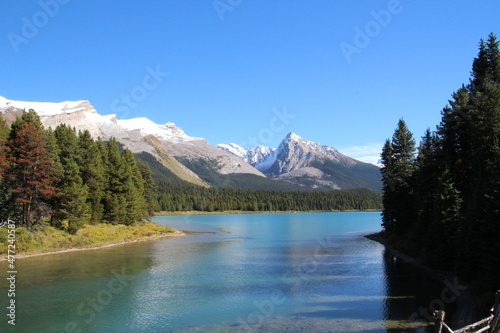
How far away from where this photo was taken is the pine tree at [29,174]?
56.7m

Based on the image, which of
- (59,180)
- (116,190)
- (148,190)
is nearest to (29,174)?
(59,180)

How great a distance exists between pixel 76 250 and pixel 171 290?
32731 millimetres

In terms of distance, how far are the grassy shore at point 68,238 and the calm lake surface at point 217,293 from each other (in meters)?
2.89

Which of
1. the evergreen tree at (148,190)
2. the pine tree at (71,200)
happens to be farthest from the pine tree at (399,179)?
the evergreen tree at (148,190)

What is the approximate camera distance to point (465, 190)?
46500mm

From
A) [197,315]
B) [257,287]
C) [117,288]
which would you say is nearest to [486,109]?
[257,287]

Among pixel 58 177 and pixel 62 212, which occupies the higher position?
pixel 58 177

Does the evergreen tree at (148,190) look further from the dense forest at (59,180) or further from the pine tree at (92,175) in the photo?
the pine tree at (92,175)

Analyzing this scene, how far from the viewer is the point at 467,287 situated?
107 feet

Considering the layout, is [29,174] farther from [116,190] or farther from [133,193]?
[133,193]

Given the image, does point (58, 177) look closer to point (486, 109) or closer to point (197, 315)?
point (197, 315)

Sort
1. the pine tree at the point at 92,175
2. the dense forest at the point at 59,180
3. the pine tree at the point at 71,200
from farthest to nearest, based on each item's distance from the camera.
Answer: the pine tree at the point at 92,175
the pine tree at the point at 71,200
the dense forest at the point at 59,180

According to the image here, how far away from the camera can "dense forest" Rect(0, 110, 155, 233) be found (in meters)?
57.0

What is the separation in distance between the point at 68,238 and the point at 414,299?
5276 cm
